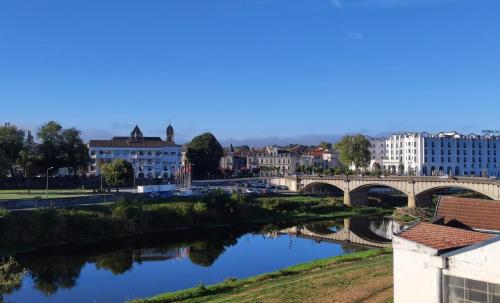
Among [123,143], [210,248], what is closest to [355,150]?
[123,143]

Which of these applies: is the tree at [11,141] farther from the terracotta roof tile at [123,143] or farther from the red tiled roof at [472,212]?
the red tiled roof at [472,212]

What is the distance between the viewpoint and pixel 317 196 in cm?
9300

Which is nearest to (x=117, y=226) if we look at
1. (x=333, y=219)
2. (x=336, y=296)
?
(x=333, y=219)

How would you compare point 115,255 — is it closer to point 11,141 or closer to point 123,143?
point 11,141

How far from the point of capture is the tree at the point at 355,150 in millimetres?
125625

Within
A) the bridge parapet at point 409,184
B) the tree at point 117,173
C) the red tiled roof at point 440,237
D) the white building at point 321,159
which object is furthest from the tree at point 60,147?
the white building at point 321,159

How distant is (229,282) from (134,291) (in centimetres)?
661

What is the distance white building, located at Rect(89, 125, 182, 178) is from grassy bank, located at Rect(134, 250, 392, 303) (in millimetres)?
81199

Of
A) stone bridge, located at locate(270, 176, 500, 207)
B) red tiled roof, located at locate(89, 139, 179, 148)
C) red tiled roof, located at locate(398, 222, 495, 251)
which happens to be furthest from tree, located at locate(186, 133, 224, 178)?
red tiled roof, located at locate(398, 222, 495, 251)

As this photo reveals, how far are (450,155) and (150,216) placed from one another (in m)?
95.6

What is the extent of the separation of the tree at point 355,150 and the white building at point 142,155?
40.1 metres

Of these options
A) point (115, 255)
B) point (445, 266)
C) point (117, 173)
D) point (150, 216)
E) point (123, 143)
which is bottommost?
point (115, 255)

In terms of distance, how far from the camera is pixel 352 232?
2518 inches

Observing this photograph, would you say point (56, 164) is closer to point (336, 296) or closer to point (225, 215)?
point (225, 215)
